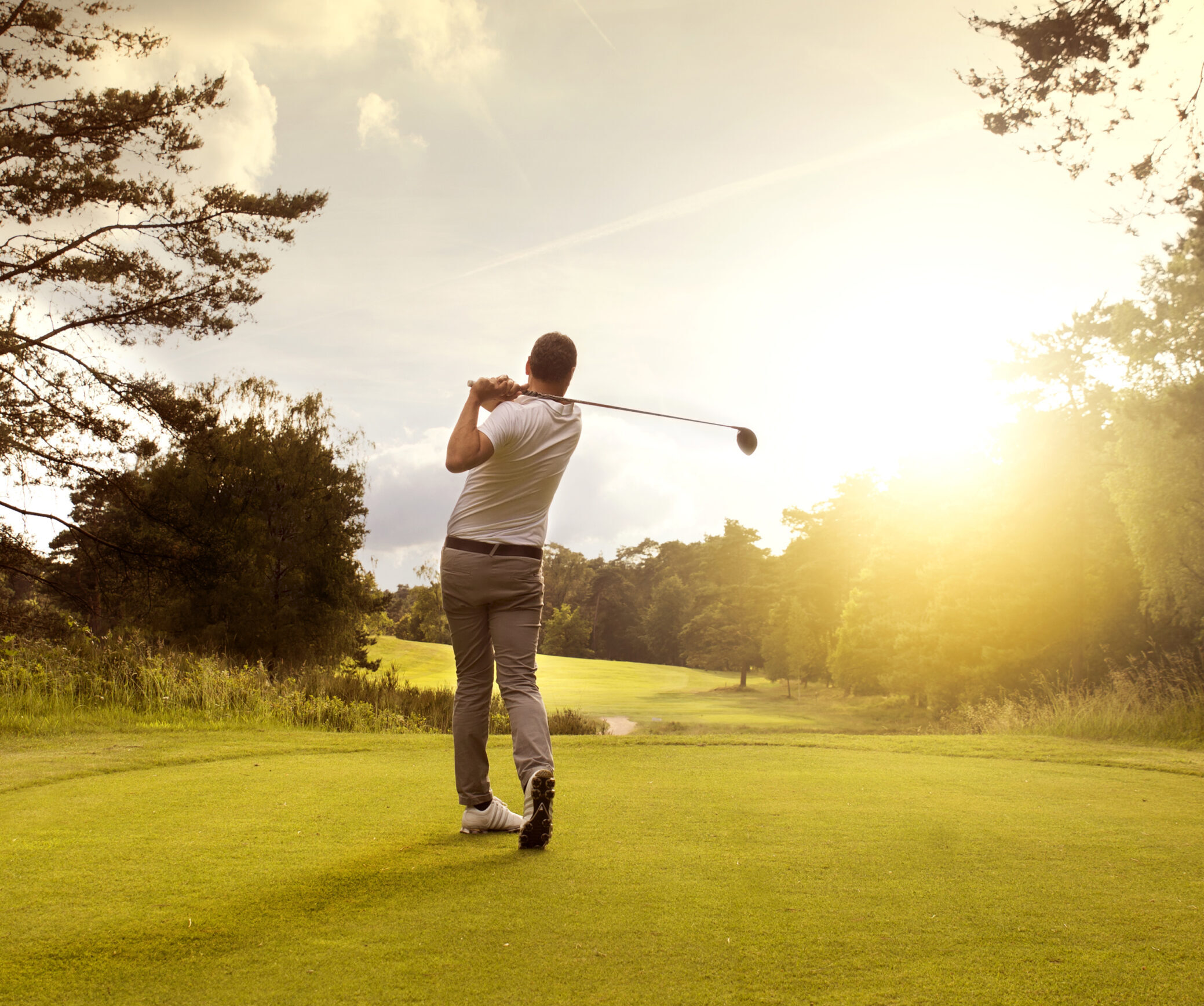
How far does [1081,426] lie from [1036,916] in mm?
27478

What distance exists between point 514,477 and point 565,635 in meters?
72.2

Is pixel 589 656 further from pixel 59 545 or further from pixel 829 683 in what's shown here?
pixel 59 545

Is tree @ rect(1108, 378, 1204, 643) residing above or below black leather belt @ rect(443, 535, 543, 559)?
above

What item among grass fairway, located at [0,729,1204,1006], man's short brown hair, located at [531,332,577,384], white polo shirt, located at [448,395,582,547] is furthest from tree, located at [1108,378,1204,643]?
white polo shirt, located at [448,395,582,547]

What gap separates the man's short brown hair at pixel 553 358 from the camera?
12.2ft

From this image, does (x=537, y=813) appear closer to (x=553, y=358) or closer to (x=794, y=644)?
(x=553, y=358)

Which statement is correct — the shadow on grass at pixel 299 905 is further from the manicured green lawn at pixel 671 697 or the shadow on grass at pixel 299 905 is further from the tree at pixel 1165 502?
the manicured green lawn at pixel 671 697

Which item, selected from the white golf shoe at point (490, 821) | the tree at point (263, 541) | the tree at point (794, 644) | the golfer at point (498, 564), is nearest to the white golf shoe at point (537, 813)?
the golfer at point (498, 564)

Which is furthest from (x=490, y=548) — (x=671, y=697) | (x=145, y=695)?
(x=671, y=697)

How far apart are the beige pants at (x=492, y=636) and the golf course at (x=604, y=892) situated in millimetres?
297

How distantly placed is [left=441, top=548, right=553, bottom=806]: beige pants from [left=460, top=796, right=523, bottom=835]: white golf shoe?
1.7 inches

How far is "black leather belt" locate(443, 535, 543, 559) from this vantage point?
11.4ft

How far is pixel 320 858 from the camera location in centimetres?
284

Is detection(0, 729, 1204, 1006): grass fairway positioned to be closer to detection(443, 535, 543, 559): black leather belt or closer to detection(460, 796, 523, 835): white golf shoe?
detection(460, 796, 523, 835): white golf shoe
